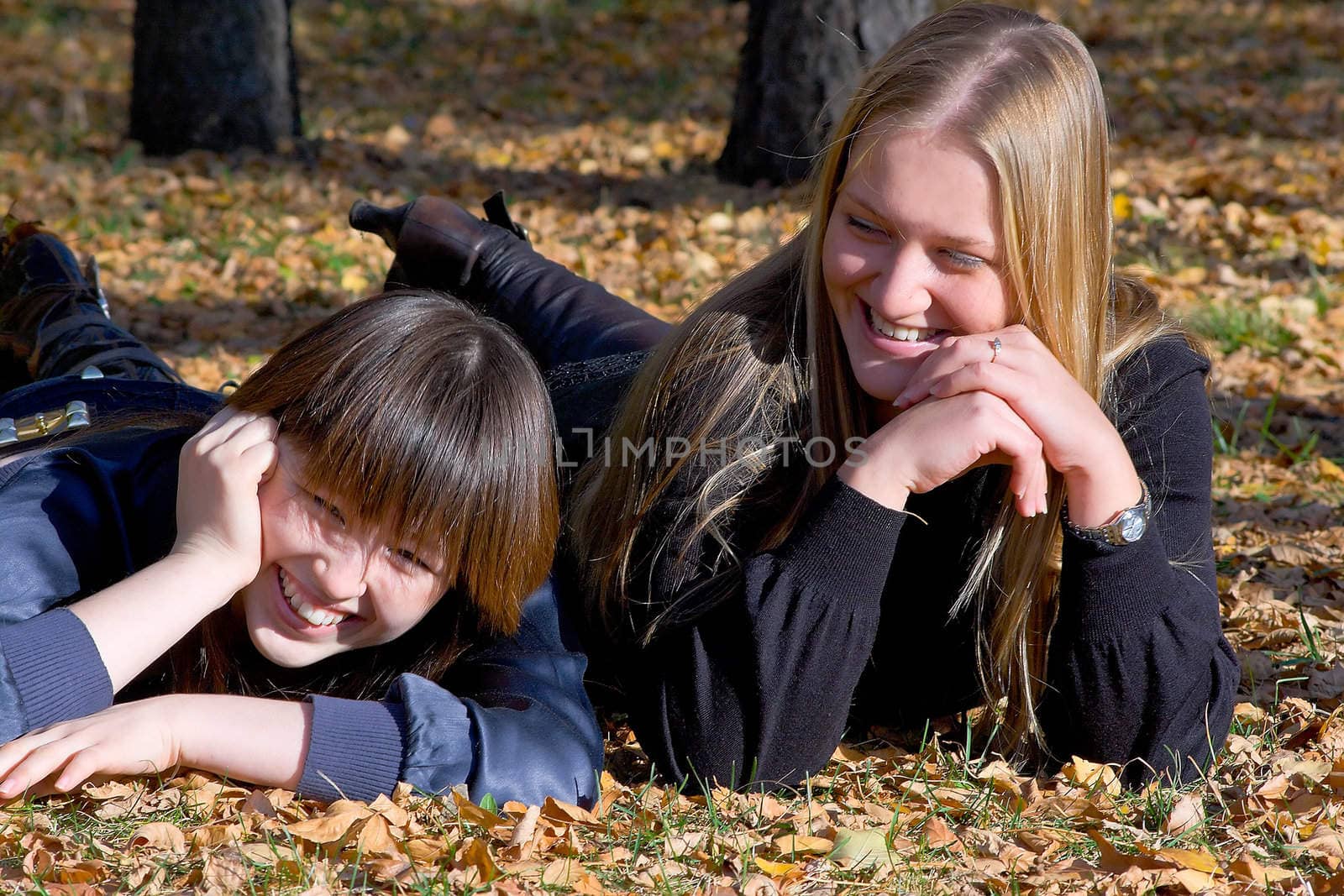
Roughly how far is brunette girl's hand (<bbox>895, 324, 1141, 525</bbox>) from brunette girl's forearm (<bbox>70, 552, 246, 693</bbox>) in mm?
1334

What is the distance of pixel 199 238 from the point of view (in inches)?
244

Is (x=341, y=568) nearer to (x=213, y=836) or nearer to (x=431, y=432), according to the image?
(x=431, y=432)

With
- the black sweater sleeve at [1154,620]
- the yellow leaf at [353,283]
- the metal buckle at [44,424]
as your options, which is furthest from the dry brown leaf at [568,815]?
the yellow leaf at [353,283]

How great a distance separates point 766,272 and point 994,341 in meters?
0.61

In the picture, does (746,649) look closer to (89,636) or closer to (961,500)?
(961,500)

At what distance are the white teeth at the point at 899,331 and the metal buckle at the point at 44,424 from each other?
172 cm

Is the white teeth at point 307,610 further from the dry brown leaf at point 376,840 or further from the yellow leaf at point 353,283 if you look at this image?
the yellow leaf at point 353,283

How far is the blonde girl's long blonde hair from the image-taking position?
7.76 ft

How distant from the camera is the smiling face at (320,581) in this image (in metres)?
2.32

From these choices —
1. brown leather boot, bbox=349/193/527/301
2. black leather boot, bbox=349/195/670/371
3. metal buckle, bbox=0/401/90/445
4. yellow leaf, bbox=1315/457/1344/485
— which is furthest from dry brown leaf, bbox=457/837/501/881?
yellow leaf, bbox=1315/457/1344/485

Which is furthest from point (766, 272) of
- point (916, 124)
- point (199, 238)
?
point (199, 238)

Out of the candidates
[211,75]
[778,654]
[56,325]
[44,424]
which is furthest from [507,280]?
[211,75]

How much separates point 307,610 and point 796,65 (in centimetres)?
520
